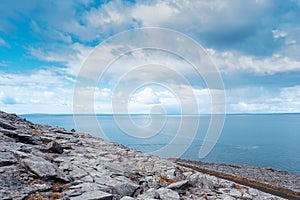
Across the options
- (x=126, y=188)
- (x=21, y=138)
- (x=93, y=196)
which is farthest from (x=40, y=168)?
(x=21, y=138)

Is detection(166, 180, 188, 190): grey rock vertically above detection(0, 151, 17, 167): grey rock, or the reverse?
detection(0, 151, 17, 167): grey rock

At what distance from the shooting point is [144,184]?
10.5 meters

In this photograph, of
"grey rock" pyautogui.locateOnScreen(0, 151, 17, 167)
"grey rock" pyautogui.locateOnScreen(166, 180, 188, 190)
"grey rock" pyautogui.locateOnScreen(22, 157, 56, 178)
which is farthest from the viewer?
"grey rock" pyautogui.locateOnScreen(166, 180, 188, 190)

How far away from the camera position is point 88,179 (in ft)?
30.6

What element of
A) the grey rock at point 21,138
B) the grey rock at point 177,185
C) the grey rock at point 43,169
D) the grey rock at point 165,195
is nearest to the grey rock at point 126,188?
the grey rock at point 165,195

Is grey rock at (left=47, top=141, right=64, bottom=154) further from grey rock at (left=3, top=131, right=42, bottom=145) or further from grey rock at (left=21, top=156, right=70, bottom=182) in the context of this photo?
grey rock at (left=21, top=156, right=70, bottom=182)

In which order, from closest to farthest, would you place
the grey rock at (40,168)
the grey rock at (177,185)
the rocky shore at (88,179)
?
the rocky shore at (88,179) < the grey rock at (40,168) < the grey rock at (177,185)

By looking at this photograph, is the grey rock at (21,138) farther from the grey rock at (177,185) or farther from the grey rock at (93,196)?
the grey rock at (177,185)

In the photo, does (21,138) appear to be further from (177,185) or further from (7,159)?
(177,185)

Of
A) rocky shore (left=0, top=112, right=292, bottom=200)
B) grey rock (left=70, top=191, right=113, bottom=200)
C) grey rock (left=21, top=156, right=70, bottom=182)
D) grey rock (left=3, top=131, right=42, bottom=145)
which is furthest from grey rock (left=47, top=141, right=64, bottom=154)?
grey rock (left=70, top=191, right=113, bottom=200)

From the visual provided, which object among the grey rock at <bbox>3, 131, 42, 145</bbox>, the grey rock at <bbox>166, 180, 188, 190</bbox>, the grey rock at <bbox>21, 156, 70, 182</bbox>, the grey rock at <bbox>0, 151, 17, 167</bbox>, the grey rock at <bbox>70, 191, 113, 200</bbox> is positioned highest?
the grey rock at <bbox>3, 131, 42, 145</bbox>

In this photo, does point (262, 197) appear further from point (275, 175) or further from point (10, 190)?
point (275, 175)

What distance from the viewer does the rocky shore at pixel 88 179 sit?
752 cm

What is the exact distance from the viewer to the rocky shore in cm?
752
